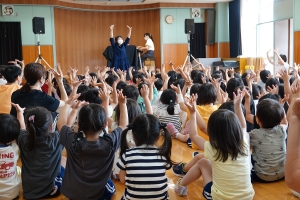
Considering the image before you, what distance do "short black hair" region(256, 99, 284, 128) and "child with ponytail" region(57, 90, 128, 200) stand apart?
3.63 ft

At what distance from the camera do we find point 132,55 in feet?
35.7

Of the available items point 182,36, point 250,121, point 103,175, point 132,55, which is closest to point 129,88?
point 250,121

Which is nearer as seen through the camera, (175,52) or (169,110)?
(169,110)

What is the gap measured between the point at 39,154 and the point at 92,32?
10.1 m

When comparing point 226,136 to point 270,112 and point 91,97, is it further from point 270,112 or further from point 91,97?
point 91,97

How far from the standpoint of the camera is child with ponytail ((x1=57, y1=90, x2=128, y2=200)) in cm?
217

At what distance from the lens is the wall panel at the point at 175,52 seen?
11.8 metres

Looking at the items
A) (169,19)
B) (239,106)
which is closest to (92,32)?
(169,19)

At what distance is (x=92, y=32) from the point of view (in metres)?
12.1

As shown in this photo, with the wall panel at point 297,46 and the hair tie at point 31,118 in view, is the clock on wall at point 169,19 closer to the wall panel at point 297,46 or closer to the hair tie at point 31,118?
the wall panel at point 297,46

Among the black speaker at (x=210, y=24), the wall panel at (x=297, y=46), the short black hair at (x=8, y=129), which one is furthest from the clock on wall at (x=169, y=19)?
the short black hair at (x=8, y=129)

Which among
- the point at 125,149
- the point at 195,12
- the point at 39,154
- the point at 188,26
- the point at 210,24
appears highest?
the point at 195,12

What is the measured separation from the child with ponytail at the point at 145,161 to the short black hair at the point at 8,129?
910mm

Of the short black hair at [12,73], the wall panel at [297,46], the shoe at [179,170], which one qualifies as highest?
the wall panel at [297,46]
